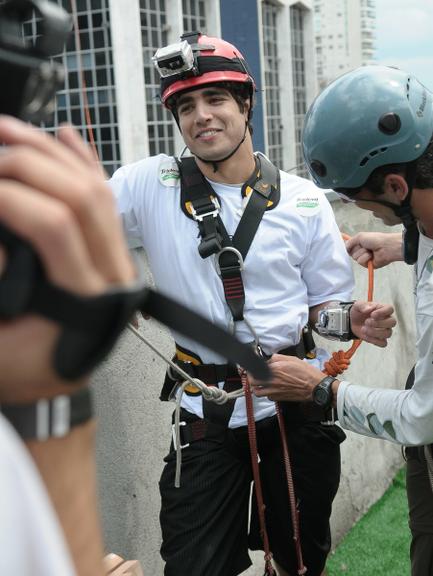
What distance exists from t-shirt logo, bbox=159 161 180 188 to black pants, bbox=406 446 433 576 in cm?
140

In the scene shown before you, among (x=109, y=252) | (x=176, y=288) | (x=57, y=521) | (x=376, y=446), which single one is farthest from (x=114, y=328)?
(x=376, y=446)

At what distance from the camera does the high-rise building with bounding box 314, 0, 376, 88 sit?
48.7 metres

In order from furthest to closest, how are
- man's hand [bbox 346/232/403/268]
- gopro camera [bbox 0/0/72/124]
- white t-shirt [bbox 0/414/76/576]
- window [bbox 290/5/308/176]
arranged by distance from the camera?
window [bbox 290/5/308/176]
man's hand [bbox 346/232/403/268]
gopro camera [bbox 0/0/72/124]
white t-shirt [bbox 0/414/76/576]

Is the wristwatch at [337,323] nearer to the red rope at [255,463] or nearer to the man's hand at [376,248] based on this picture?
the man's hand at [376,248]

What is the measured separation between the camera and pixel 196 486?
295 centimetres

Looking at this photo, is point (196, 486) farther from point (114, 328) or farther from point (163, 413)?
point (114, 328)

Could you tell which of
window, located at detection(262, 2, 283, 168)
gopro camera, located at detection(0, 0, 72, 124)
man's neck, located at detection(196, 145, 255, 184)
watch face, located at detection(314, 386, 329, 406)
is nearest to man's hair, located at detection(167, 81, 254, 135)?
man's neck, located at detection(196, 145, 255, 184)

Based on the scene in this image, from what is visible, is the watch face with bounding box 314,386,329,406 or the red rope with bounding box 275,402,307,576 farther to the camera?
the red rope with bounding box 275,402,307,576

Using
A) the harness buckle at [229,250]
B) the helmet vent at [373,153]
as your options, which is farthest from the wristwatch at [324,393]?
the helmet vent at [373,153]

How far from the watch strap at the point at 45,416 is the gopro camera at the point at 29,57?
31 cm

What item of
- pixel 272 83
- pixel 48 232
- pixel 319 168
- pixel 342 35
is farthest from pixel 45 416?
pixel 342 35

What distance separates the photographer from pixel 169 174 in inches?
120

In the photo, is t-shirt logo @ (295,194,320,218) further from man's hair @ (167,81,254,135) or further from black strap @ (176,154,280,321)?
man's hair @ (167,81,254,135)

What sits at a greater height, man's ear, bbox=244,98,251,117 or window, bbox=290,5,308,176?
man's ear, bbox=244,98,251,117
